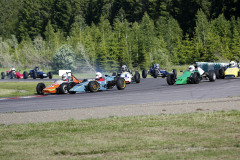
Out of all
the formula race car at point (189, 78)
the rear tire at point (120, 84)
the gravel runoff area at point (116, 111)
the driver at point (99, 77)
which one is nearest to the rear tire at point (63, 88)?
the driver at point (99, 77)

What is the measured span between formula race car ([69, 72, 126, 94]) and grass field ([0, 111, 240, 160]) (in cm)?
1292

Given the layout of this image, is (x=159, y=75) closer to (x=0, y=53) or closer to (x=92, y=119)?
(x=92, y=119)

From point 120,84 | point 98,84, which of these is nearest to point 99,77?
point 98,84

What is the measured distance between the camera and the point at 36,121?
13.2m

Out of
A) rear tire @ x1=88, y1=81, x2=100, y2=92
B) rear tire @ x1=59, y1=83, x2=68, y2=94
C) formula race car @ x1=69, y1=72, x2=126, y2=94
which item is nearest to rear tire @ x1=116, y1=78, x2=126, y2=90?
formula race car @ x1=69, y1=72, x2=126, y2=94

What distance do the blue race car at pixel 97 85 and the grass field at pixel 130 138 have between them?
42.4 ft

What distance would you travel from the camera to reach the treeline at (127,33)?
266 ft

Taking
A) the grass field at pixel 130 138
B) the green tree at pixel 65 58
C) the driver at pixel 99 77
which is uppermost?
the green tree at pixel 65 58

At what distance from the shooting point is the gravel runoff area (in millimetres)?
13688

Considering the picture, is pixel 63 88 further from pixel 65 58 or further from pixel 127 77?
pixel 65 58

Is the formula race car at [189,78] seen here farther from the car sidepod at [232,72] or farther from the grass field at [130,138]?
the grass field at [130,138]

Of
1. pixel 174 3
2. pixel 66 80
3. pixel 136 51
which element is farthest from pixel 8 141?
pixel 174 3

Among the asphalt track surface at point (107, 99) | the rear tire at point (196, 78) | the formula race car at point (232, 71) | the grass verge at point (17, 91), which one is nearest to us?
the asphalt track surface at point (107, 99)

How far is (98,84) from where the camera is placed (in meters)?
26.1
